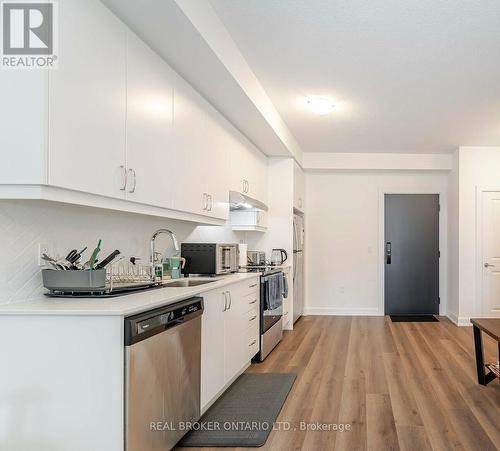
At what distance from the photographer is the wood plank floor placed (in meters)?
2.74

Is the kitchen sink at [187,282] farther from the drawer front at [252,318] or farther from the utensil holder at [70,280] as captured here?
the utensil holder at [70,280]

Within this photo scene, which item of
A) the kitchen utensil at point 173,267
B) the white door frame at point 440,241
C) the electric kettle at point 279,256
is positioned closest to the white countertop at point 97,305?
the kitchen utensil at point 173,267

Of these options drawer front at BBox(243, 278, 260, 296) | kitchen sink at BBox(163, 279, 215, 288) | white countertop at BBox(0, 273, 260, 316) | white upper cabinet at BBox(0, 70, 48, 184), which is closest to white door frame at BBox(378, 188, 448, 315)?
drawer front at BBox(243, 278, 260, 296)

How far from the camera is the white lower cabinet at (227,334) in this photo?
116 inches

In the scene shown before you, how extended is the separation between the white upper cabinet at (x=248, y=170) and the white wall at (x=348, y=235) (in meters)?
1.78

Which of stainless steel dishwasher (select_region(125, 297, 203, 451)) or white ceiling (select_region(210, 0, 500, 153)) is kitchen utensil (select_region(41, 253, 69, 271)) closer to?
stainless steel dishwasher (select_region(125, 297, 203, 451))

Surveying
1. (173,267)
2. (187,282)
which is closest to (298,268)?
(173,267)

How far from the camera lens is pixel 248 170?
203 inches

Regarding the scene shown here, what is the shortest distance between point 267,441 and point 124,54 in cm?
231

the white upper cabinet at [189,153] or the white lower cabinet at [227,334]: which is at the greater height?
the white upper cabinet at [189,153]

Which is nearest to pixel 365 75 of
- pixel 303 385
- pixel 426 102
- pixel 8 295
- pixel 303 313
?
pixel 426 102

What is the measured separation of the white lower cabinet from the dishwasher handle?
293 mm

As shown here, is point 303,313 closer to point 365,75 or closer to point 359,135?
point 359,135

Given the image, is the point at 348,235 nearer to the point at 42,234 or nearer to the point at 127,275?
the point at 127,275
